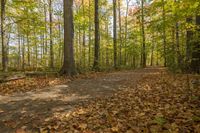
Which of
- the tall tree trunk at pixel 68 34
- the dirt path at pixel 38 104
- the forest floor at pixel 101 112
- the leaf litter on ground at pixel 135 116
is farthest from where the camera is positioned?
the tall tree trunk at pixel 68 34

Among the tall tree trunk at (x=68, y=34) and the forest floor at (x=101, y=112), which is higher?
the tall tree trunk at (x=68, y=34)

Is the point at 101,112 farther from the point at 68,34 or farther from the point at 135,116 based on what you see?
the point at 68,34

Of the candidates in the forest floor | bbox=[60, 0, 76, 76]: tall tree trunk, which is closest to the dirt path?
the forest floor

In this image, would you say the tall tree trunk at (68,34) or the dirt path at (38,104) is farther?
the tall tree trunk at (68,34)

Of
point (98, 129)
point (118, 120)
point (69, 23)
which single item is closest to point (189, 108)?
point (118, 120)

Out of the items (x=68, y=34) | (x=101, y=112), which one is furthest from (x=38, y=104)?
(x=68, y=34)

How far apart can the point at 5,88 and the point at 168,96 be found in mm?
6136

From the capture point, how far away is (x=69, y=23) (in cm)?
1152

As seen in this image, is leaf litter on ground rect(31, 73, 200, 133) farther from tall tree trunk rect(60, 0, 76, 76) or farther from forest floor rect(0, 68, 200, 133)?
tall tree trunk rect(60, 0, 76, 76)

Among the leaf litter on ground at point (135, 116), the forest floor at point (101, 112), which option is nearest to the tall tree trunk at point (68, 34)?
the forest floor at point (101, 112)

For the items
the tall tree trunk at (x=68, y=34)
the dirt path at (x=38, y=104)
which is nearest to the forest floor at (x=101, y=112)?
the dirt path at (x=38, y=104)

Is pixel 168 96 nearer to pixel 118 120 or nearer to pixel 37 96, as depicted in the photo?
pixel 118 120

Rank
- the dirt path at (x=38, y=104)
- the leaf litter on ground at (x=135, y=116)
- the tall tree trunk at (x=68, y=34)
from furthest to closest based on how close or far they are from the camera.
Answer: the tall tree trunk at (x=68, y=34)
the dirt path at (x=38, y=104)
the leaf litter on ground at (x=135, y=116)

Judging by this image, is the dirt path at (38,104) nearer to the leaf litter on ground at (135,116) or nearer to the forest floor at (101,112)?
the forest floor at (101,112)
